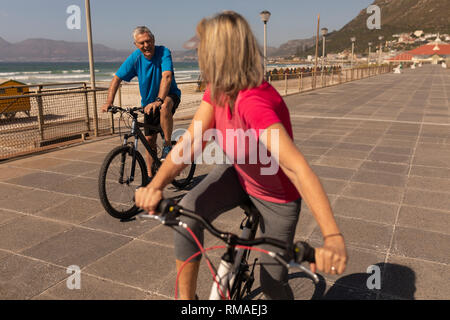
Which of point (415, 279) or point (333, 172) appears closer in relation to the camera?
point (415, 279)

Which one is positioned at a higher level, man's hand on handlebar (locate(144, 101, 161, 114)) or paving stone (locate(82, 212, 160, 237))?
man's hand on handlebar (locate(144, 101, 161, 114))

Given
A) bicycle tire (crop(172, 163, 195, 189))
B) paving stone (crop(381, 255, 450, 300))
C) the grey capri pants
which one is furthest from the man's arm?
paving stone (crop(381, 255, 450, 300))

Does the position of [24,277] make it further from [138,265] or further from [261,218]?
[261,218]

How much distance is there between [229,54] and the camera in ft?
5.31

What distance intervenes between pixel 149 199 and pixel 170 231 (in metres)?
2.30

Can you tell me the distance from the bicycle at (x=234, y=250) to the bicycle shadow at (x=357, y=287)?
0.78 meters

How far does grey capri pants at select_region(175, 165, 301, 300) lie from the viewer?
1796 mm

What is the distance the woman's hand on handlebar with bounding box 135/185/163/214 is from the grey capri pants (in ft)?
0.61

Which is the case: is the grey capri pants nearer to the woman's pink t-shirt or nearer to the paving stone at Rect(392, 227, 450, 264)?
the woman's pink t-shirt

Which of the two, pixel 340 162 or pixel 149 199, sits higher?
pixel 149 199

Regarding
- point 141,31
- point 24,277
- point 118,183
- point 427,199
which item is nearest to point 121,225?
point 118,183

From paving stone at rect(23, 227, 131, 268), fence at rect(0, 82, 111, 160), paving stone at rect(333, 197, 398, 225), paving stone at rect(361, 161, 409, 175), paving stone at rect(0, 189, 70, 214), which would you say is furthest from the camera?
fence at rect(0, 82, 111, 160)

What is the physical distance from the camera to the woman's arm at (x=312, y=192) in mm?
1351
